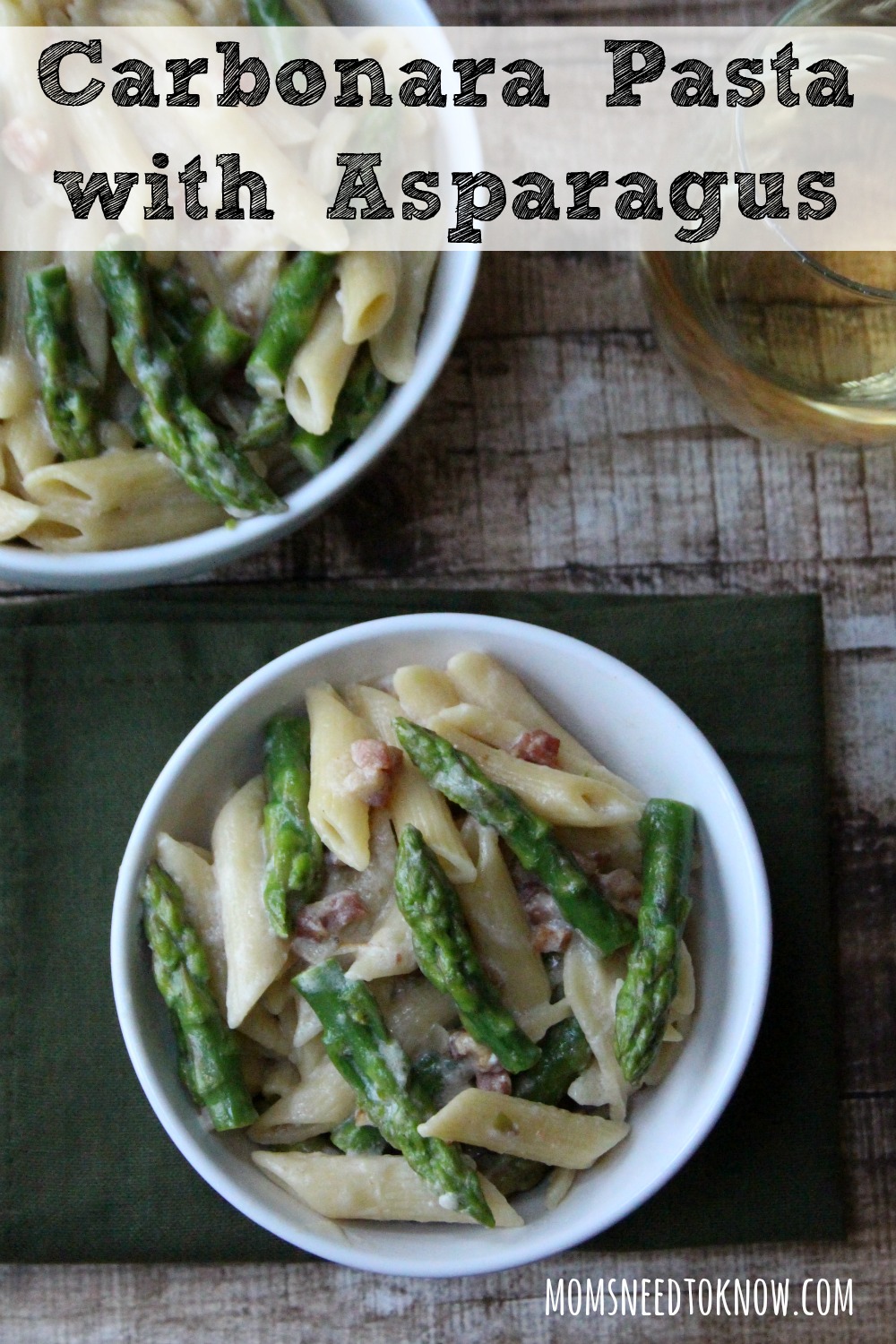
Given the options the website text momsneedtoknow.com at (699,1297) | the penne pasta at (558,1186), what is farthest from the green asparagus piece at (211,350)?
the website text momsneedtoknow.com at (699,1297)

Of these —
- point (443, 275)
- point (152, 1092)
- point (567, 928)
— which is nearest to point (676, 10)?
point (443, 275)

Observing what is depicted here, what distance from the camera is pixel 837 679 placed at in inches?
71.8

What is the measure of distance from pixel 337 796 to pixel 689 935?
18.1 inches

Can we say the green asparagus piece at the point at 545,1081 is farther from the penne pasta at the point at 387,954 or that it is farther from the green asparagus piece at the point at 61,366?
the green asparagus piece at the point at 61,366

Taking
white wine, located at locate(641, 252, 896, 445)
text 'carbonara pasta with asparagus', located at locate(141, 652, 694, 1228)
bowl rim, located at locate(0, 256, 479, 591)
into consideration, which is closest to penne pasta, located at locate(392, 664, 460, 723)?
text 'carbonara pasta with asparagus', located at locate(141, 652, 694, 1228)

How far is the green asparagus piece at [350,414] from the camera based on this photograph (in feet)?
5.00

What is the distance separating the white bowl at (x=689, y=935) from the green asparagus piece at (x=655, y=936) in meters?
0.05

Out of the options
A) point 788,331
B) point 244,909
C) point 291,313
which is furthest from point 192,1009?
point 788,331

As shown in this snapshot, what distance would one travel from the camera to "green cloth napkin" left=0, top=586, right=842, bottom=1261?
1.65 meters

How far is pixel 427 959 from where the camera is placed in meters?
1.35

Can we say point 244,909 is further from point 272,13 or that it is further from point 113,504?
point 272,13

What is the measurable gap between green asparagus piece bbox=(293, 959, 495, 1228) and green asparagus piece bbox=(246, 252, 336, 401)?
2.27 feet

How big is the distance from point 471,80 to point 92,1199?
4.97 ft

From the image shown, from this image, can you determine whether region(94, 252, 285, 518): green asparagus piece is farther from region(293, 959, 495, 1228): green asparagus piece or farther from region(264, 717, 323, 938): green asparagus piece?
region(293, 959, 495, 1228): green asparagus piece
